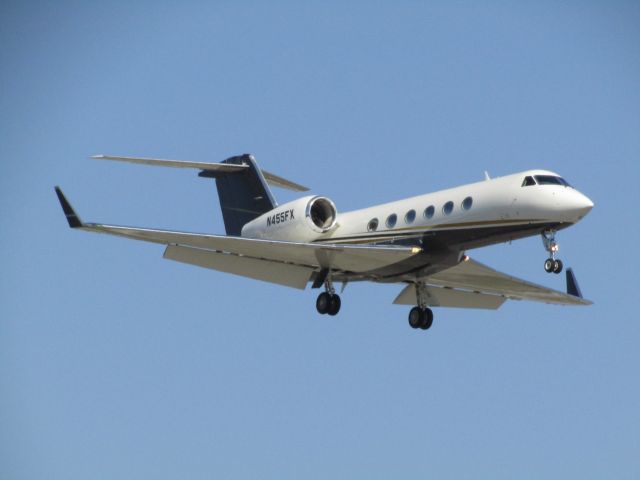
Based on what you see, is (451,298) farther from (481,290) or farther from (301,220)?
(301,220)

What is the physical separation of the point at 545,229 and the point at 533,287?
14.5ft

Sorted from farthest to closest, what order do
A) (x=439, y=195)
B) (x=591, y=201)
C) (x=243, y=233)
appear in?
(x=243, y=233)
(x=439, y=195)
(x=591, y=201)

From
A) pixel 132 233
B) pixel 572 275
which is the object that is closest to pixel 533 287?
pixel 572 275

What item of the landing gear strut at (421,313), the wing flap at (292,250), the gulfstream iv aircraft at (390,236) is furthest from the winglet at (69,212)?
the landing gear strut at (421,313)

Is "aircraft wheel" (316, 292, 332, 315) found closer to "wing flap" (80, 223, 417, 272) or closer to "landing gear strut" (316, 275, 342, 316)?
"landing gear strut" (316, 275, 342, 316)

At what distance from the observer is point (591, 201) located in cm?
2175

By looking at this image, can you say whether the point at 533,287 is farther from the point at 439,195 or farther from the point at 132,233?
the point at 132,233

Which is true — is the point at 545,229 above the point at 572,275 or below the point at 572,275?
above

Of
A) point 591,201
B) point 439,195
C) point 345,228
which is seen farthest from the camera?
point 345,228

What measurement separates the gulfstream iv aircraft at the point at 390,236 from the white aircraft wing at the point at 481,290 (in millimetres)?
26

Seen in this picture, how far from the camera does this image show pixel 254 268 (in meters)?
25.3

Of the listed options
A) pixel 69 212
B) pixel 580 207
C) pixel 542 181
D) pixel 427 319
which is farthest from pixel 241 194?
pixel 580 207

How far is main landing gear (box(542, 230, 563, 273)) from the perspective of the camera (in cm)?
2166

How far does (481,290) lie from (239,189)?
636cm
